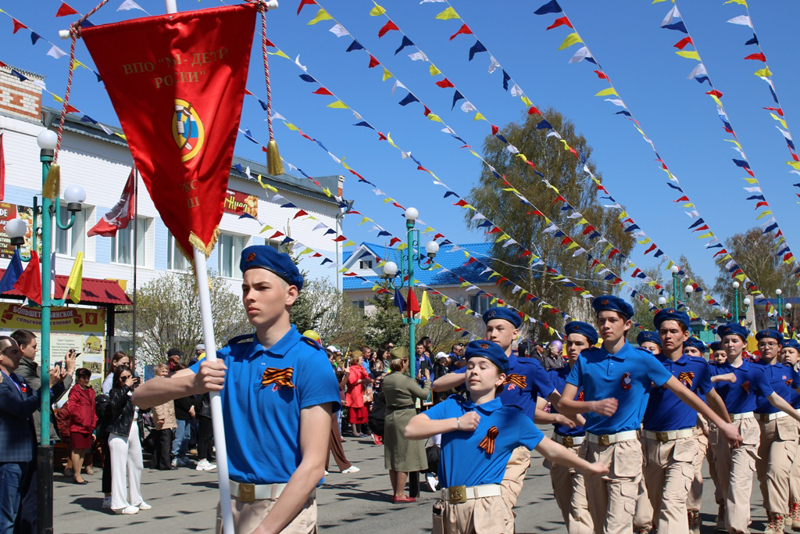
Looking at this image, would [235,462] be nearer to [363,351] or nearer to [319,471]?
[319,471]

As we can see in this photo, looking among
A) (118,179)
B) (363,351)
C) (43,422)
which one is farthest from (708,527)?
(118,179)

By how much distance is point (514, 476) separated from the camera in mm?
6992

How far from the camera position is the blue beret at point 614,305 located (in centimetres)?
694

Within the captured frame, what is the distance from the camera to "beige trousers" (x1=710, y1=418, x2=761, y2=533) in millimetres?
8562

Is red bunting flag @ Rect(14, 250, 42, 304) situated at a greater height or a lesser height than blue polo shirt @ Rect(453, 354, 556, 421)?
greater

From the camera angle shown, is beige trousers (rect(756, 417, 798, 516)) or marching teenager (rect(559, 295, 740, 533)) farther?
beige trousers (rect(756, 417, 798, 516))

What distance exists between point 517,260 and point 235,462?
39794 millimetres

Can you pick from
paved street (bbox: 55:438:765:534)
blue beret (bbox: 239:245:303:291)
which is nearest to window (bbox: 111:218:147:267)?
paved street (bbox: 55:438:765:534)

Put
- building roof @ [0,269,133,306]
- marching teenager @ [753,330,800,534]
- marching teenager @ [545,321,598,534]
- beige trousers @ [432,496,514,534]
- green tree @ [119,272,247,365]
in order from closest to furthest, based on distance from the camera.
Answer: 1. beige trousers @ [432,496,514,534]
2. marching teenager @ [545,321,598,534]
3. marching teenager @ [753,330,800,534]
4. building roof @ [0,269,133,306]
5. green tree @ [119,272,247,365]

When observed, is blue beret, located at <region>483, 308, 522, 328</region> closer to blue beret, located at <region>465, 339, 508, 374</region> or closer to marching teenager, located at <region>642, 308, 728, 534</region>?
marching teenager, located at <region>642, 308, 728, 534</region>

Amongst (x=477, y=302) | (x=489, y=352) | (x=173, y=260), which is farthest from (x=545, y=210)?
(x=489, y=352)

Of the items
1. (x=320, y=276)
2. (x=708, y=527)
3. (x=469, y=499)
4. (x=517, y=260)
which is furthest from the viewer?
(x=517, y=260)

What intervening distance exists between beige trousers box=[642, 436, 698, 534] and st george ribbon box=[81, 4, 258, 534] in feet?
17.0

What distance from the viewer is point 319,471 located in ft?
11.0
